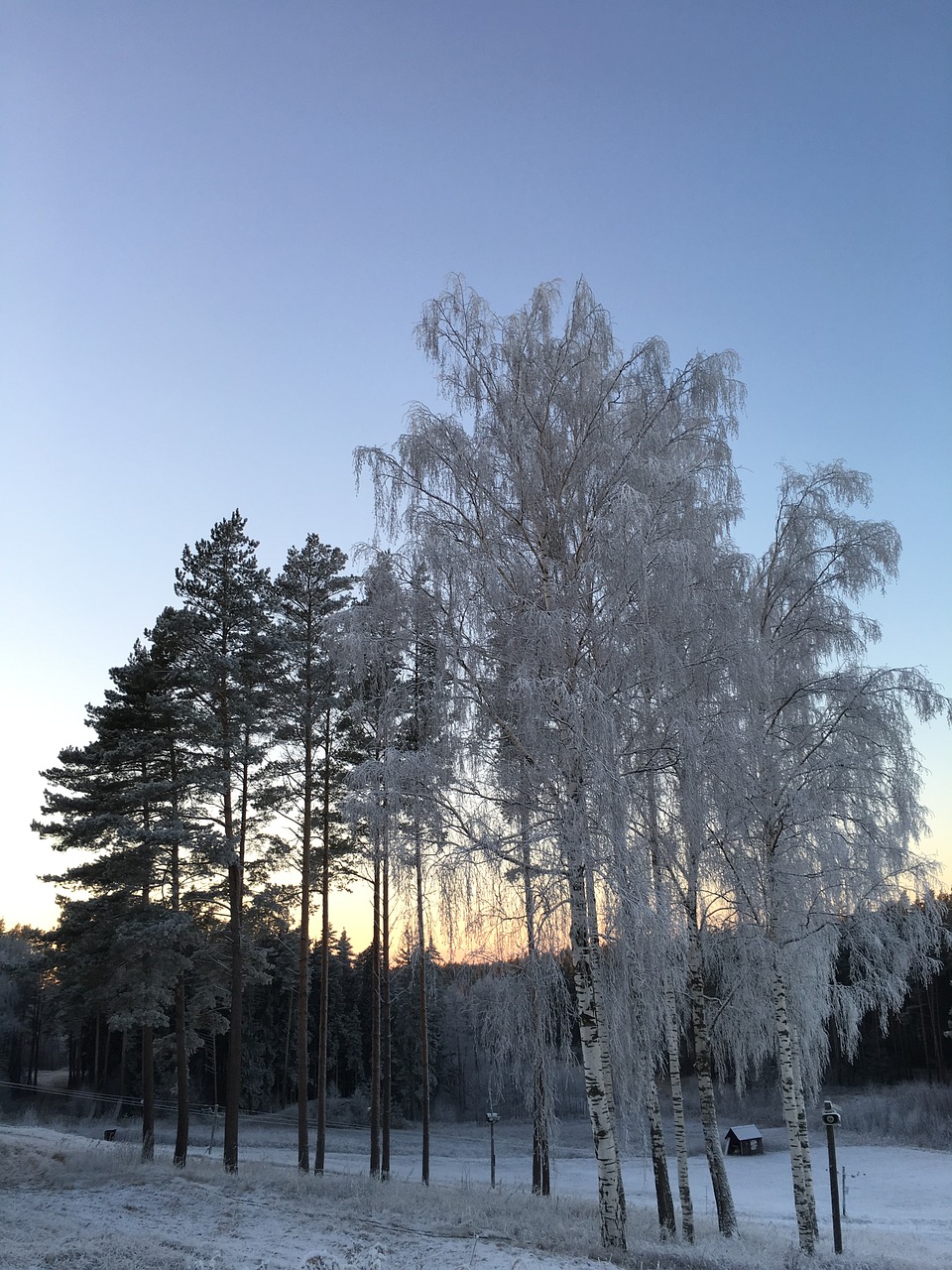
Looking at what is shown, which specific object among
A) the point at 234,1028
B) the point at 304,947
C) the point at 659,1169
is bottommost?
the point at 659,1169

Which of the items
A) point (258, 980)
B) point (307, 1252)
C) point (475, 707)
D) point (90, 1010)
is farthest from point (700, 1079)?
point (90, 1010)

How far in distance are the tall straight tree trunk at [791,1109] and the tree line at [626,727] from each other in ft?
0.13

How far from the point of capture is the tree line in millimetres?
8672

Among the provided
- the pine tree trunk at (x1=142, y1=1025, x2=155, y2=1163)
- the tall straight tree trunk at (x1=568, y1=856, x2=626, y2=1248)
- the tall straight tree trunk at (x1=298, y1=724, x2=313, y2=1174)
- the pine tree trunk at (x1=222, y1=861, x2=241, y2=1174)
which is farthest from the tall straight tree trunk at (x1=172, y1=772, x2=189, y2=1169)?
the tall straight tree trunk at (x1=568, y1=856, x2=626, y2=1248)

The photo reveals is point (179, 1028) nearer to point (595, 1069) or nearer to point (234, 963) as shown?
point (234, 963)

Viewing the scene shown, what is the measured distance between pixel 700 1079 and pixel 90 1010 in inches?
561

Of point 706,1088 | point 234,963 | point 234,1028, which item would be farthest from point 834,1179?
point 234,963

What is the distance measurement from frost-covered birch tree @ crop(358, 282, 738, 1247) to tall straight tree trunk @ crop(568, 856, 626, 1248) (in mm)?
17

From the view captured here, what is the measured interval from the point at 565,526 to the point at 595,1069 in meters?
5.99

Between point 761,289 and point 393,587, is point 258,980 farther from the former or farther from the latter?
point 761,289

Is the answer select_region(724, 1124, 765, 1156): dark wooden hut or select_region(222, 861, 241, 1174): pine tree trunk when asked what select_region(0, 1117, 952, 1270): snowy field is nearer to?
select_region(222, 861, 241, 1174): pine tree trunk

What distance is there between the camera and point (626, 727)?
9430mm

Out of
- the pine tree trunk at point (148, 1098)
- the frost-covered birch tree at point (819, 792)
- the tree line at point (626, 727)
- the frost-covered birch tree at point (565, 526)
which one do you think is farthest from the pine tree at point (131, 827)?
the frost-covered birch tree at point (819, 792)

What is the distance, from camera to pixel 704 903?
11734mm
